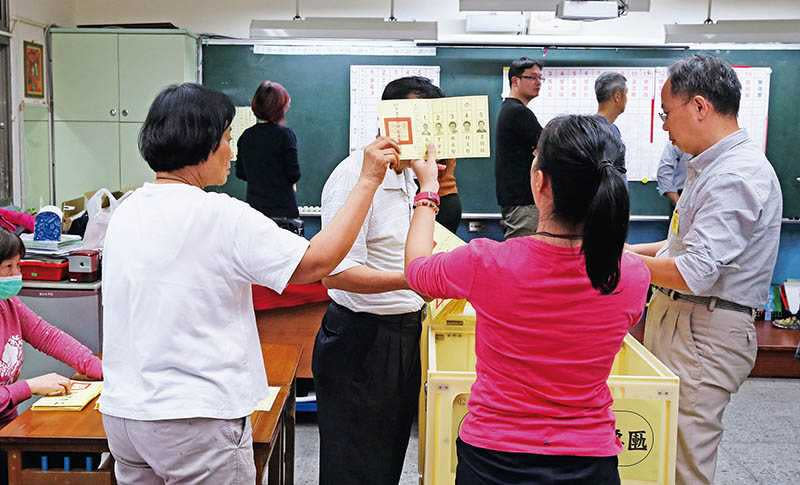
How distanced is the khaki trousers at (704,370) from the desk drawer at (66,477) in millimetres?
1476

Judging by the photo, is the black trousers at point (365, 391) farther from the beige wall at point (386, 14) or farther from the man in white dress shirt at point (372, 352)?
the beige wall at point (386, 14)

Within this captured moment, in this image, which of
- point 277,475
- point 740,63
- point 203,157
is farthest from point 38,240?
point 740,63

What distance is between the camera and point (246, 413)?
58.4 inches

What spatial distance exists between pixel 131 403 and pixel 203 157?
0.47 meters

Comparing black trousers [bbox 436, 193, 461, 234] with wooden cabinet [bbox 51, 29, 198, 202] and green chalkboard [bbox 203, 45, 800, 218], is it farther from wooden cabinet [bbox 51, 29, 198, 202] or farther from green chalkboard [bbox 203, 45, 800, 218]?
wooden cabinet [bbox 51, 29, 198, 202]

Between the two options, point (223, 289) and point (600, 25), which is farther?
point (600, 25)

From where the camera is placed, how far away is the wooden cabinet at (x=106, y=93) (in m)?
5.25

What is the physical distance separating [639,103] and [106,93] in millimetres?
3643

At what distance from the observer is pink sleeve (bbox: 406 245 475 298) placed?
1.40 metres

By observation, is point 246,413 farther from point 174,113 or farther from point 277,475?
point 277,475

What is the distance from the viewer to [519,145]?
14.1 ft

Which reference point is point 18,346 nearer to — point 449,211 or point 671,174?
point 449,211

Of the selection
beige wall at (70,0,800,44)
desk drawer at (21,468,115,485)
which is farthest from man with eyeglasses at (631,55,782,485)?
beige wall at (70,0,800,44)

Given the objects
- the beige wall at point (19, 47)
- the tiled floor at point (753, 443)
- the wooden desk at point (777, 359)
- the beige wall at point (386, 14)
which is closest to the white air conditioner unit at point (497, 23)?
the beige wall at point (386, 14)
